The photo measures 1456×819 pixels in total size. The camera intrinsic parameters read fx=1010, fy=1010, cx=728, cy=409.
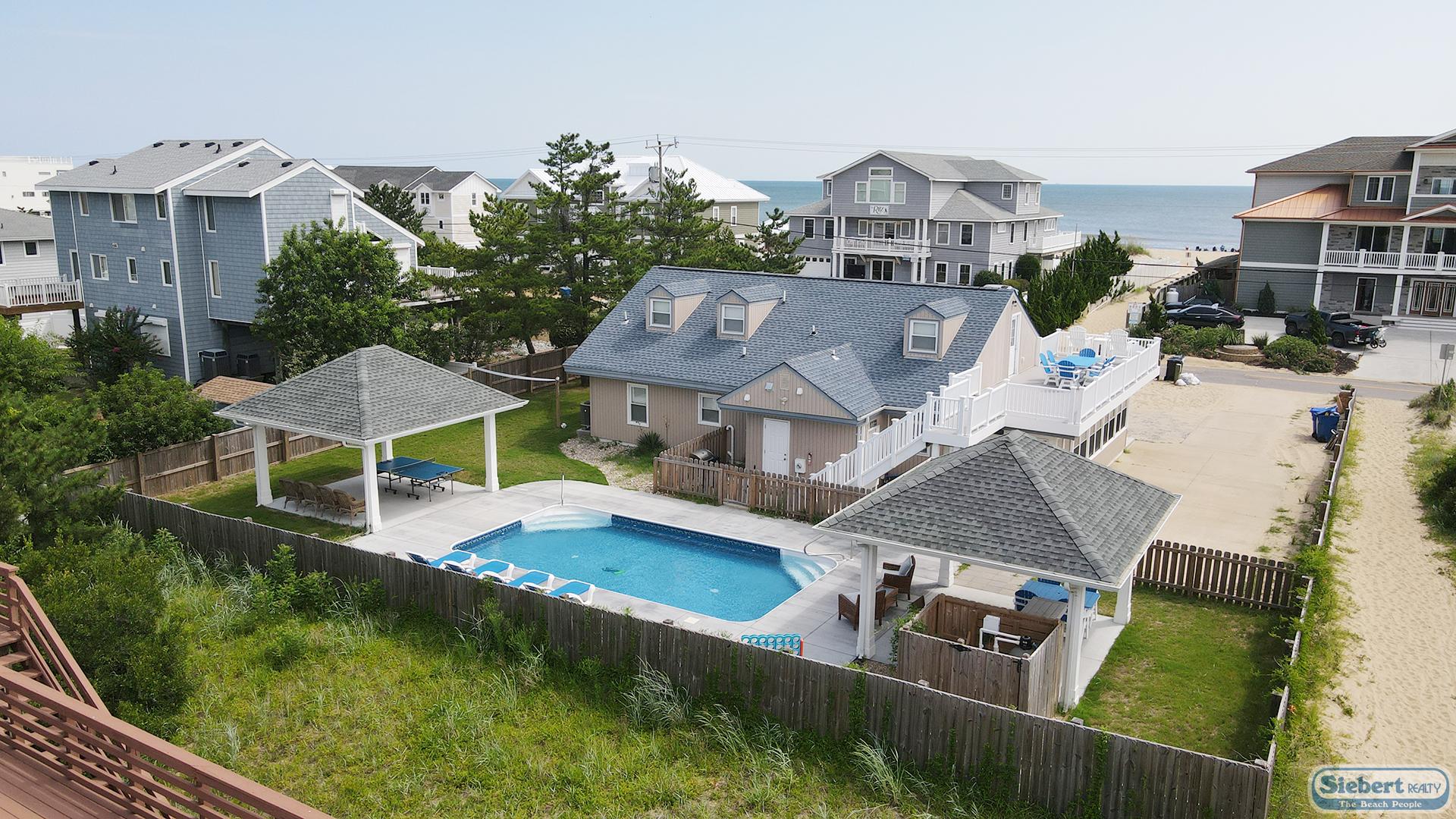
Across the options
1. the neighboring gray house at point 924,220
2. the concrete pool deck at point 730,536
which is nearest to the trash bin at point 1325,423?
the concrete pool deck at point 730,536

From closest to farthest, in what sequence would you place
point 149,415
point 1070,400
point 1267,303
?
point 1070,400, point 149,415, point 1267,303

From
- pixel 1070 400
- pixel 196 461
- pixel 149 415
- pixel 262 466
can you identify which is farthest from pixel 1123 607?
pixel 149 415

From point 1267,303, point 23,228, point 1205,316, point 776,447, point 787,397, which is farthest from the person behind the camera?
point 1267,303

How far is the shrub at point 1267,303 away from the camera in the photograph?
2111 inches

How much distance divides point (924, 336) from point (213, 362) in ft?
89.0

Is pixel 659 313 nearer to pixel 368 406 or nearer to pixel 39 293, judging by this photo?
pixel 368 406

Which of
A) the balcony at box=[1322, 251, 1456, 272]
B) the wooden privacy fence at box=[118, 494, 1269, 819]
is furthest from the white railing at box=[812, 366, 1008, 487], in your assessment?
the balcony at box=[1322, 251, 1456, 272]

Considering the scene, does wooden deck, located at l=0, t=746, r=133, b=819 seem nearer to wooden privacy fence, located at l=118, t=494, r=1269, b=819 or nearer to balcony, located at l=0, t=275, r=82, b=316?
wooden privacy fence, located at l=118, t=494, r=1269, b=819

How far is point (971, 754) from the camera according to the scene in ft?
41.0

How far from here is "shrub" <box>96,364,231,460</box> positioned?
24.7 m

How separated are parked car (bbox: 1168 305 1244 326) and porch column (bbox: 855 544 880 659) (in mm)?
39804

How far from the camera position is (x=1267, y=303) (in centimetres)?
5375

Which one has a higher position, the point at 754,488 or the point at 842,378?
the point at 842,378

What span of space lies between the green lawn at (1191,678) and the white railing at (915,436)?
5.61 meters
